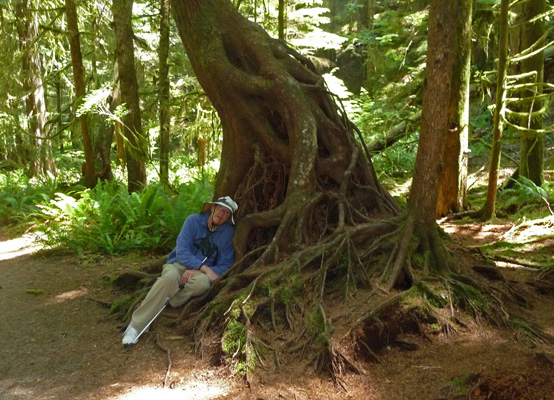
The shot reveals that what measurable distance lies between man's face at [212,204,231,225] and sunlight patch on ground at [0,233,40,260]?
5.15 m

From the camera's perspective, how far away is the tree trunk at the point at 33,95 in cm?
1496

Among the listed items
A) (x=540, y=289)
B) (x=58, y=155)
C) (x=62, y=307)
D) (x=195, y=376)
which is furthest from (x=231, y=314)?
(x=58, y=155)

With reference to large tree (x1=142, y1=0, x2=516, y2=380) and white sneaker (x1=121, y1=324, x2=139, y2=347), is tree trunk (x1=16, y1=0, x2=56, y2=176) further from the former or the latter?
white sneaker (x1=121, y1=324, x2=139, y2=347)

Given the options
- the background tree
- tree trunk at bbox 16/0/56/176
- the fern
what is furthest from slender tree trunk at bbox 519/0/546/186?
tree trunk at bbox 16/0/56/176

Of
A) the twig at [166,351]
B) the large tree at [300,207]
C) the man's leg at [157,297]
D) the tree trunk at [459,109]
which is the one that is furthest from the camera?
the tree trunk at [459,109]

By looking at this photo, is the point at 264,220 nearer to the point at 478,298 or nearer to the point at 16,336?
the point at 478,298

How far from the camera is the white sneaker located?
5.04 m

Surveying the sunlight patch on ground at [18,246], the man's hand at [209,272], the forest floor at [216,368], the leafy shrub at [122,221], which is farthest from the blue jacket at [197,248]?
the sunlight patch on ground at [18,246]

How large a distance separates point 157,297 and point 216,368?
130 centimetres

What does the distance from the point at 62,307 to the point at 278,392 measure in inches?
148

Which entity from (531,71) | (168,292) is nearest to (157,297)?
(168,292)

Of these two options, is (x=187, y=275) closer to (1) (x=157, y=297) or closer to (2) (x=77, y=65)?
(1) (x=157, y=297)

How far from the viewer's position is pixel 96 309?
6195 mm

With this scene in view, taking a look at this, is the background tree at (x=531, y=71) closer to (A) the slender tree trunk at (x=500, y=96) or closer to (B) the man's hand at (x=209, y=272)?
(A) the slender tree trunk at (x=500, y=96)
